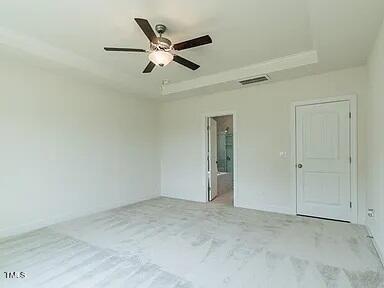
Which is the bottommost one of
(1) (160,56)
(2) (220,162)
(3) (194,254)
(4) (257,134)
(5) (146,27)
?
(3) (194,254)

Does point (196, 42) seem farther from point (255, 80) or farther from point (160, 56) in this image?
point (255, 80)

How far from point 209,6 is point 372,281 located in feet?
9.95

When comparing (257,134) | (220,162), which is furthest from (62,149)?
(220,162)

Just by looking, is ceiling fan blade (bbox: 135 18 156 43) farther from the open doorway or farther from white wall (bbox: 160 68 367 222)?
the open doorway

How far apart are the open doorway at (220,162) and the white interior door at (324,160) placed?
1.65 metres

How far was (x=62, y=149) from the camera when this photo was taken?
13.1ft

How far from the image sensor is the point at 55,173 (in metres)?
3.88

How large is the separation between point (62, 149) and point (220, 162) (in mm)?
6865

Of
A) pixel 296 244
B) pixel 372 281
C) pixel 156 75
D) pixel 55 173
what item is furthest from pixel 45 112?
pixel 372 281

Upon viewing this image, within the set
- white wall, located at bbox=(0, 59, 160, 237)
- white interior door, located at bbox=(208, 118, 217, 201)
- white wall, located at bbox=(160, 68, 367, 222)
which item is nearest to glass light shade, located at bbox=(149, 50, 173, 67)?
white wall, located at bbox=(0, 59, 160, 237)

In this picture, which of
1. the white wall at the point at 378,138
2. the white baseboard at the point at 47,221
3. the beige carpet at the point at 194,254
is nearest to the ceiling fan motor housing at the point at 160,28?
the white wall at the point at 378,138

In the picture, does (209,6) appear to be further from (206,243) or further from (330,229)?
(330,229)

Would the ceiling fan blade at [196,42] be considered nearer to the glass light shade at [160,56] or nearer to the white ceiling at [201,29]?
the glass light shade at [160,56]

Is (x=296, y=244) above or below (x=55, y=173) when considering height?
below
